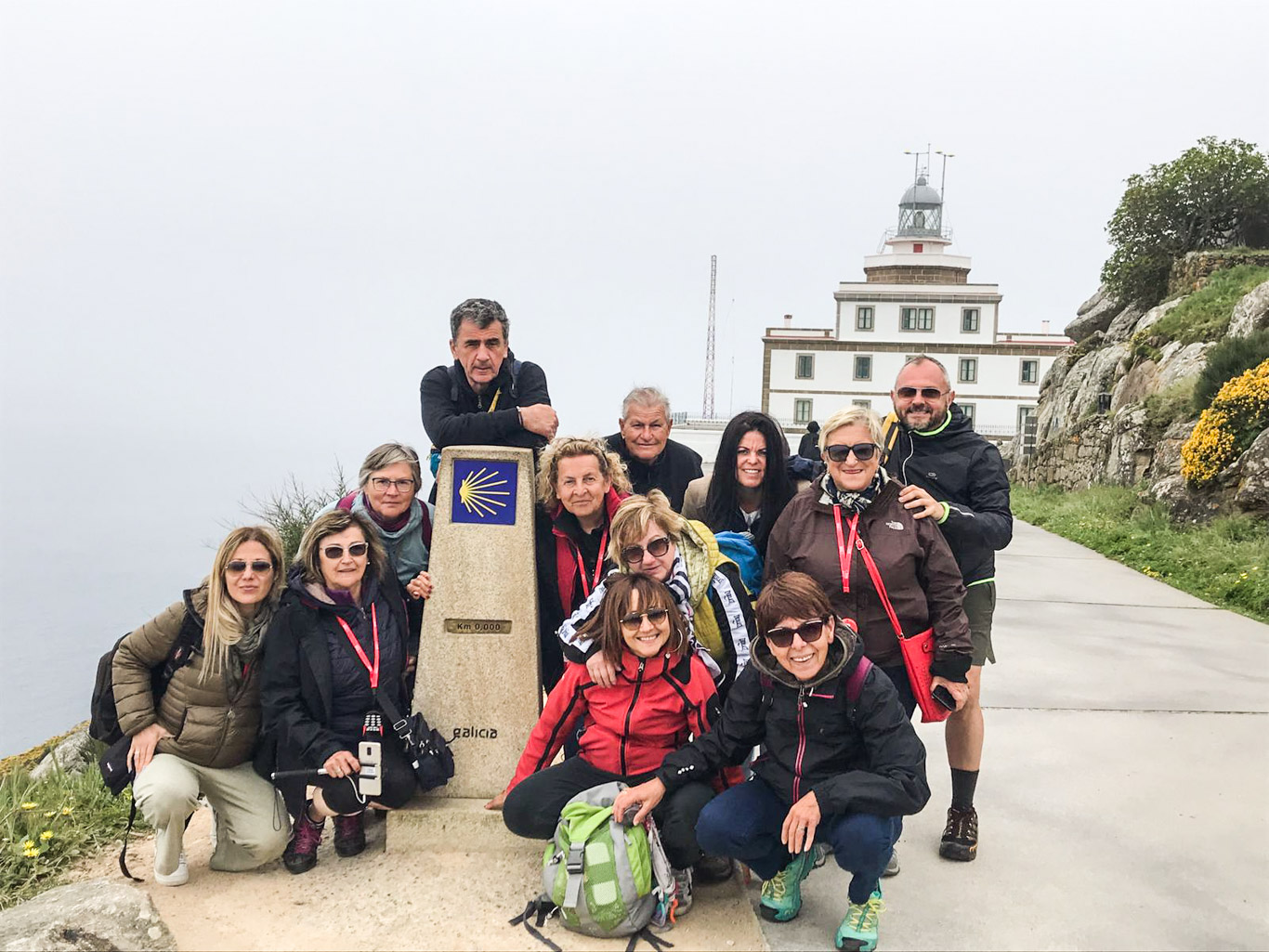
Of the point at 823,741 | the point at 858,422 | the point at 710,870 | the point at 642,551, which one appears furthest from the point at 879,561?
the point at 710,870

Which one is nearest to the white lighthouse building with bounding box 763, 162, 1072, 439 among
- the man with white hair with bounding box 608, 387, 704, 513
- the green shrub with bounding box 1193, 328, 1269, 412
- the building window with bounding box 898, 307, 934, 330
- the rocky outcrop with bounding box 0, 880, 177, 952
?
the building window with bounding box 898, 307, 934, 330

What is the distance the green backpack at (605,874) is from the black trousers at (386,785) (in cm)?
83

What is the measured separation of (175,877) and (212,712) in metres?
0.66

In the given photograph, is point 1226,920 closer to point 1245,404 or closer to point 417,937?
point 417,937

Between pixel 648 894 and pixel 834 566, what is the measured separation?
135 cm

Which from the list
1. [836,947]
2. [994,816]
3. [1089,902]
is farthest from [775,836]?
[994,816]

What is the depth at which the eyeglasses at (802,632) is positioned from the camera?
11.0ft

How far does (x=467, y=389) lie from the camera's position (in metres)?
4.48

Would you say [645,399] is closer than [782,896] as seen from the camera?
No

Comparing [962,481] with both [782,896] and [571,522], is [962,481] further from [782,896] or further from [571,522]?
[782,896]

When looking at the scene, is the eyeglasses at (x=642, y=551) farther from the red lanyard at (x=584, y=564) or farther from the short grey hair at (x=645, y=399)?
the short grey hair at (x=645, y=399)

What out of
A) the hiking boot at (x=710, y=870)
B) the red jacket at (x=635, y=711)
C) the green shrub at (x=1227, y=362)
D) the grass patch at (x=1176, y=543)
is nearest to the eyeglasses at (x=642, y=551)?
the red jacket at (x=635, y=711)

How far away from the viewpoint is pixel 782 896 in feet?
11.9

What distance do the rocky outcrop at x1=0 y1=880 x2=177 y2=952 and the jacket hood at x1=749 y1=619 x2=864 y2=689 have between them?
2172mm
